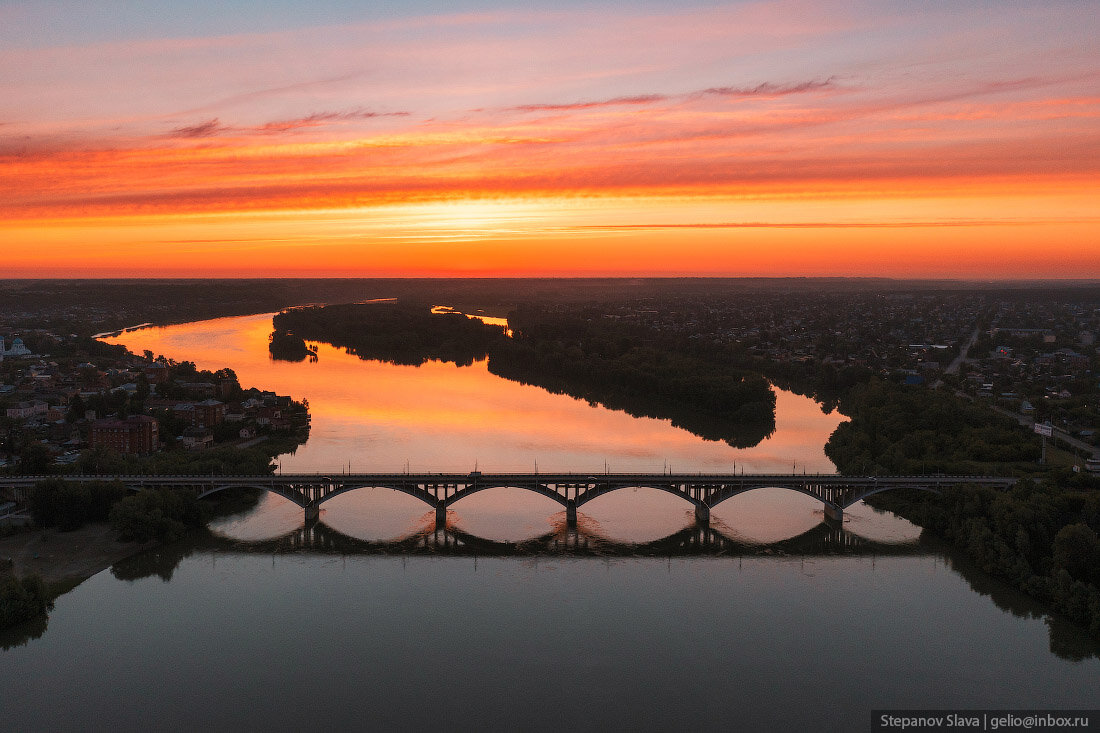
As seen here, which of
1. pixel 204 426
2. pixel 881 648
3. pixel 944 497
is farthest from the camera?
pixel 204 426

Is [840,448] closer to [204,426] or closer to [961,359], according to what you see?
[204,426]

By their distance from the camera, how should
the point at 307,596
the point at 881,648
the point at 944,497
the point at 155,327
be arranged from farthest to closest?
the point at 155,327 < the point at 944,497 < the point at 307,596 < the point at 881,648

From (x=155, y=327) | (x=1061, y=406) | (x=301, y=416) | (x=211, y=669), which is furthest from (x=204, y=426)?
(x=155, y=327)

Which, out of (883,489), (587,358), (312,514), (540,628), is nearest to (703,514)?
(883,489)

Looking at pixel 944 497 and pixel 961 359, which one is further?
pixel 961 359

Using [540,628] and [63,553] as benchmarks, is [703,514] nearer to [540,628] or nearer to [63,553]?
[540,628]

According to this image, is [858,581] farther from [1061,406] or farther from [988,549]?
[1061,406]

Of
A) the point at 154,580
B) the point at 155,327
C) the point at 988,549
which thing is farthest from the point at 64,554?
the point at 155,327
